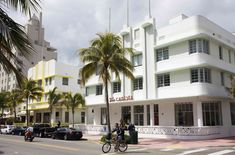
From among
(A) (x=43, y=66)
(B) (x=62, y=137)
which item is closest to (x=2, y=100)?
(A) (x=43, y=66)

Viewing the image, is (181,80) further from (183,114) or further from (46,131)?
(46,131)

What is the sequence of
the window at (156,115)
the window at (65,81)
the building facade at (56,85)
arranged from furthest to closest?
the window at (65,81) → the building facade at (56,85) → the window at (156,115)

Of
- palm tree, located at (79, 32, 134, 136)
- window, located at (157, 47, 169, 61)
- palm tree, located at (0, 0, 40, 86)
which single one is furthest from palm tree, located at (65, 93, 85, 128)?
palm tree, located at (0, 0, 40, 86)

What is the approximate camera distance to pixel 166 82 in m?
30.4

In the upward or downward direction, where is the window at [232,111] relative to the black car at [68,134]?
upward

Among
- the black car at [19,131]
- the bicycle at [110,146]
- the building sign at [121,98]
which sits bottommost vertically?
the black car at [19,131]

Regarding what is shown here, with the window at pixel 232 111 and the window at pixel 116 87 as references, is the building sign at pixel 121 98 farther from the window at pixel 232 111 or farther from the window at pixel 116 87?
the window at pixel 232 111

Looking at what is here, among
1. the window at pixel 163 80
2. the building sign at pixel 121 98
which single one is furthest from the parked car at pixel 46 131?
the window at pixel 163 80

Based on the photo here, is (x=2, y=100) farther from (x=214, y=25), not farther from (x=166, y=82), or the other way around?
(x=214, y=25)

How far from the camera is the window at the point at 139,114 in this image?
112 ft

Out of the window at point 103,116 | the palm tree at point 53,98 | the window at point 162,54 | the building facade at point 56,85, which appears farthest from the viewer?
the building facade at point 56,85

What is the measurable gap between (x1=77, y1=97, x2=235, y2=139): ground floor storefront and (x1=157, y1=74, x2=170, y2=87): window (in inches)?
69.4

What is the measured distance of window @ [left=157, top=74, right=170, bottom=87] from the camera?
3033 cm

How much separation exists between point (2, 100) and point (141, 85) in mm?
38987
